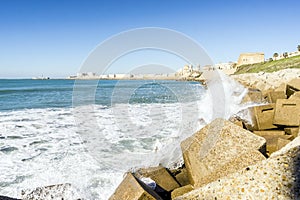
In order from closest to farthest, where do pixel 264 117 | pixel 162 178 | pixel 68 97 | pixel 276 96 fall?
pixel 162 178
pixel 264 117
pixel 276 96
pixel 68 97

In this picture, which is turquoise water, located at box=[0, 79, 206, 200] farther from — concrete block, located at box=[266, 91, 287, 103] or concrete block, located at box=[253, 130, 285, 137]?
concrete block, located at box=[266, 91, 287, 103]

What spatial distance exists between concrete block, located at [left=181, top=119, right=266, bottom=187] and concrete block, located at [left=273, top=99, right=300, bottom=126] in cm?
231

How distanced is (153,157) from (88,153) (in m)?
1.87

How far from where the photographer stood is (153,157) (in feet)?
20.5

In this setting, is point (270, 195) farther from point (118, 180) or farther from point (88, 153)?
point (88, 153)

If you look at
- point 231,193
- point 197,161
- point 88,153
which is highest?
point 231,193

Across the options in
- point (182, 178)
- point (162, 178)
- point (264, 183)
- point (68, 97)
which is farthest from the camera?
point (68, 97)

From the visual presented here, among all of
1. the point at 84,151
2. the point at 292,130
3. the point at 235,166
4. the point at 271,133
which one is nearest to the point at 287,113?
the point at 292,130

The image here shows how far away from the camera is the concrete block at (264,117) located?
591cm

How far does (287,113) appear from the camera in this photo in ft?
18.1

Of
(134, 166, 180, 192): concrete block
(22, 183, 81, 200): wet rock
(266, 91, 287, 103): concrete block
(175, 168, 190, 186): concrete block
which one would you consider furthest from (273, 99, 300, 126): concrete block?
(22, 183, 81, 200): wet rock

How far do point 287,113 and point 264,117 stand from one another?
0.55m

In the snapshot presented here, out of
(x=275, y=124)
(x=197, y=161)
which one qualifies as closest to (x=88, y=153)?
(x=197, y=161)

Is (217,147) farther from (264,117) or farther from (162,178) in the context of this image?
(264,117)
